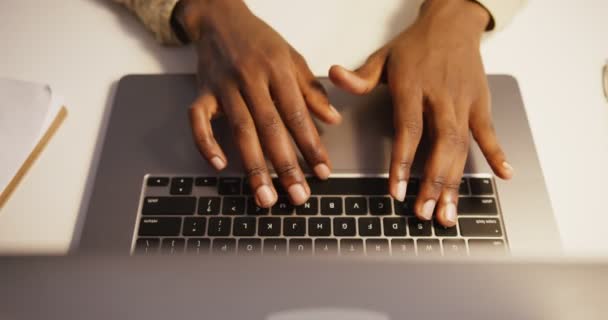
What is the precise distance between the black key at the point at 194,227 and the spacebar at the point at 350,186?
13cm

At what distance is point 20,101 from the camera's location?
53 cm

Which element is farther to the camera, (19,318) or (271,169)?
(271,169)

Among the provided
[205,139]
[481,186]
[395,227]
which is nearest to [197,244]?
[205,139]

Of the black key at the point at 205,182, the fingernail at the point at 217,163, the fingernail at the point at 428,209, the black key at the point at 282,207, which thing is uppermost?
the fingernail at the point at 217,163

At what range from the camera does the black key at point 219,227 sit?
45 centimetres

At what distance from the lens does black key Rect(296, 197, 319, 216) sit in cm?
45

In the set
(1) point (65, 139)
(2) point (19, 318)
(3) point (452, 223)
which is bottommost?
(2) point (19, 318)

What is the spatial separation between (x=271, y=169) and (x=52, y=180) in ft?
0.91

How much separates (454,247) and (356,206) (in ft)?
0.37

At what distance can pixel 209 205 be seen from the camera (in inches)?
18.2

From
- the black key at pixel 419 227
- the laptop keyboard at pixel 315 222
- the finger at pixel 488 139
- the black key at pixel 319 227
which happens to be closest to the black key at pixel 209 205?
the laptop keyboard at pixel 315 222

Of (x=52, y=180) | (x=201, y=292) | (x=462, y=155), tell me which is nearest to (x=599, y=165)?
(x=462, y=155)

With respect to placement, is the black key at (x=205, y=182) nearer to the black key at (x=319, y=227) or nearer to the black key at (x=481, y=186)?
the black key at (x=319, y=227)

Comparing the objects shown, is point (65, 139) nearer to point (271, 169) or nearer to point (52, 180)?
point (52, 180)
